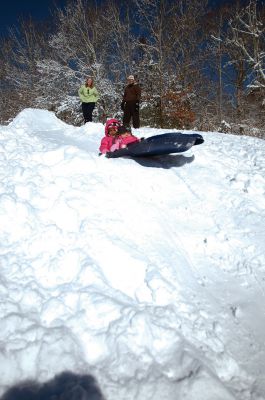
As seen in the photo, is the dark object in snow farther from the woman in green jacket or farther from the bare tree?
the bare tree

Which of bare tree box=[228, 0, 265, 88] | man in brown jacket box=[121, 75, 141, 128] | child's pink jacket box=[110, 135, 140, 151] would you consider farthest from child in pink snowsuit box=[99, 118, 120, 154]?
bare tree box=[228, 0, 265, 88]

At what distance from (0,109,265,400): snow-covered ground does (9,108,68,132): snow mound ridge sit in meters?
2.97

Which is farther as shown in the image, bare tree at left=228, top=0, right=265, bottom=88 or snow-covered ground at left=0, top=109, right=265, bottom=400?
bare tree at left=228, top=0, right=265, bottom=88

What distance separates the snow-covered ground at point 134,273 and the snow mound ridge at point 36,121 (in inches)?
117

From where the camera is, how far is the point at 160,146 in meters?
5.38

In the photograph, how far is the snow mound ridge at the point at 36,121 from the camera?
338 inches

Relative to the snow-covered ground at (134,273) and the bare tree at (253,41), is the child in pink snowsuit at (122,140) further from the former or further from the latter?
the bare tree at (253,41)

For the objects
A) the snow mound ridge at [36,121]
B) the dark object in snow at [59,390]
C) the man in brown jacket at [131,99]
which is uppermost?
the man in brown jacket at [131,99]

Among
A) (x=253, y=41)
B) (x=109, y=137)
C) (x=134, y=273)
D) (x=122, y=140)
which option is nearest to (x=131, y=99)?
(x=122, y=140)

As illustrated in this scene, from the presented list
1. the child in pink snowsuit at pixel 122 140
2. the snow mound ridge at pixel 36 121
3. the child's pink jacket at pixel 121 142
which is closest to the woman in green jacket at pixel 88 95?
the snow mound ridge at pixel 36 121

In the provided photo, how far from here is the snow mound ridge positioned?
8586 millimetres

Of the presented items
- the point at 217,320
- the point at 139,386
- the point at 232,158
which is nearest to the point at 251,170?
the point at 232,158

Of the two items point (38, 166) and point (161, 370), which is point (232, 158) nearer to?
point (38, 166)

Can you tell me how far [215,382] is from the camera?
2.30m
